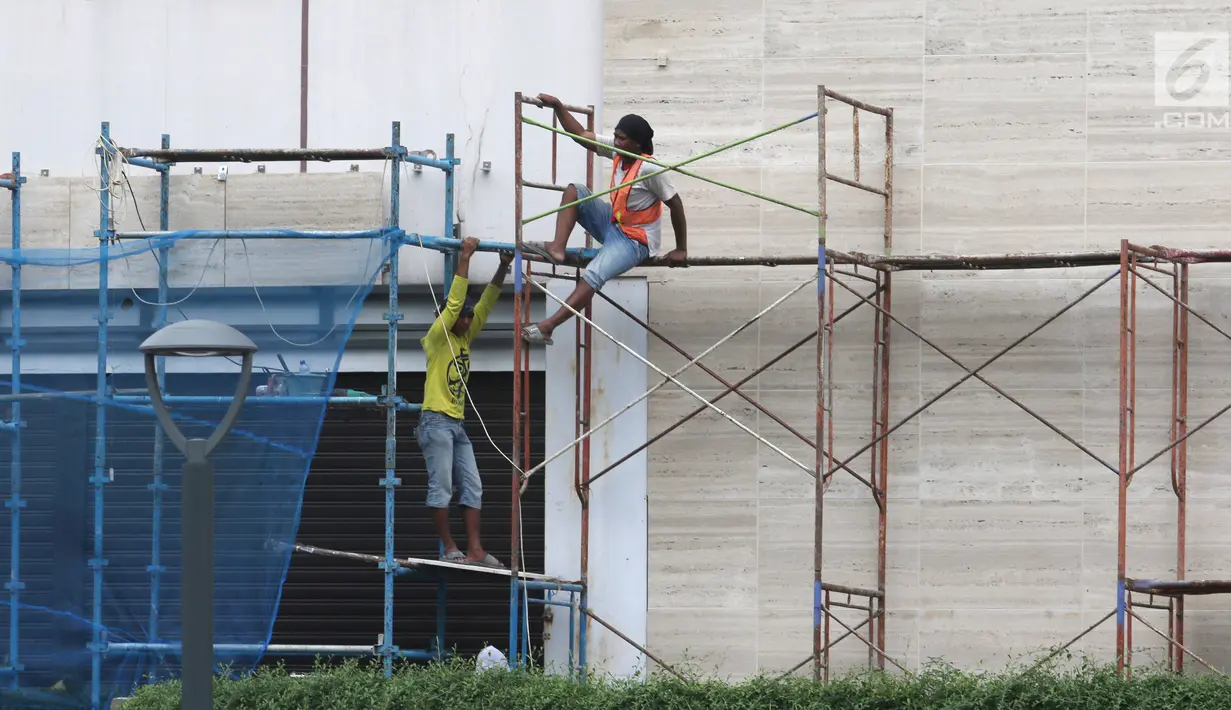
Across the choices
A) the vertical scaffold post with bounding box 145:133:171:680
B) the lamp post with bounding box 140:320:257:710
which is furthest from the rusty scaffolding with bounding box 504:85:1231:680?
the lamp post with bounding box 140:320:257:710

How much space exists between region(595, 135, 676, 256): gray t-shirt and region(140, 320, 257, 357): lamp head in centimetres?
389

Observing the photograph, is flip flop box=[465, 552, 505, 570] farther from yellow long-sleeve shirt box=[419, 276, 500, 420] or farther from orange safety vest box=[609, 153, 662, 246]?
orange safety vest box=[609, 153, 662, 246]

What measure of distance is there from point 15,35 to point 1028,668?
8468mm

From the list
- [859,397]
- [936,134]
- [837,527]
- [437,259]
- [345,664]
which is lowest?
[345,664]

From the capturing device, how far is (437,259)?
13125 millimetres

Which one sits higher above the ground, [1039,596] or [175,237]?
[175,237]

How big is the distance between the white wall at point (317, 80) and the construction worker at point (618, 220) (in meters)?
0.93

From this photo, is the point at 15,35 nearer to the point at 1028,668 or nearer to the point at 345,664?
the point at 345,664

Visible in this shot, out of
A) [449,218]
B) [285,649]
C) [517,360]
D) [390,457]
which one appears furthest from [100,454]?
[449,218]

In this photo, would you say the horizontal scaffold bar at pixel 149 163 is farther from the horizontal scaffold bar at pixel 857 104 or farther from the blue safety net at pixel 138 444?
the horizontal scaffold bar at pixel 857 104

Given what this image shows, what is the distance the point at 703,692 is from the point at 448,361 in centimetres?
285

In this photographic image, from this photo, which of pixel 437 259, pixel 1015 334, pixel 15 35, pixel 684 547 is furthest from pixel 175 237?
pixel 1015 334

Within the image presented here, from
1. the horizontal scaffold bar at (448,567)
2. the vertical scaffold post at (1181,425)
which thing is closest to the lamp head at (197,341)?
the horizontal scaffold bar at (448,567)

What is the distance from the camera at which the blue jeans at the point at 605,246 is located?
12.0m
